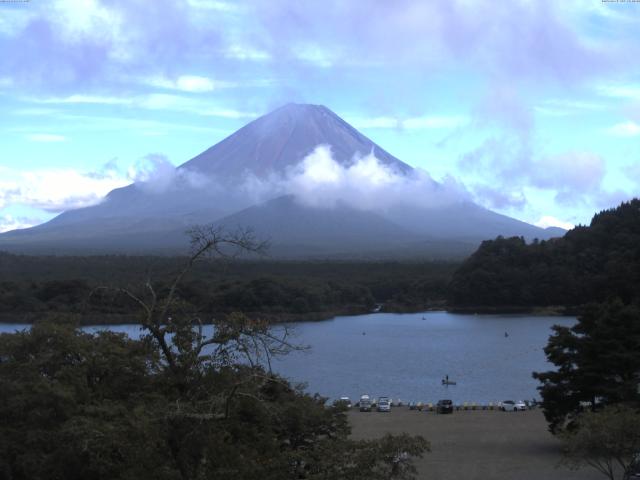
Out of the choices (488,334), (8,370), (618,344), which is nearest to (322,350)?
(488,334)

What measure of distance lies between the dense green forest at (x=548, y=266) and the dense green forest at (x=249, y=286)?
327 cm

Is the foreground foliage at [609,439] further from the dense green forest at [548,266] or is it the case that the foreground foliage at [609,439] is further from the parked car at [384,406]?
the dense green forest at [548,266]

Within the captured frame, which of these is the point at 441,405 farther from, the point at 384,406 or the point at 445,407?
the point at 384,406

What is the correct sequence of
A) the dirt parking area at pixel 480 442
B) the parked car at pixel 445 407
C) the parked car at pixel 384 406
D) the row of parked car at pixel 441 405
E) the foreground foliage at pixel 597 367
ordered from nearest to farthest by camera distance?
the dirt parking area at pixel 480 442
the foreground foliage at pixel 597 367
the parked car at pixel 445 407
the row of parked car at pixel 441 405
the parked car at pixel 384 406

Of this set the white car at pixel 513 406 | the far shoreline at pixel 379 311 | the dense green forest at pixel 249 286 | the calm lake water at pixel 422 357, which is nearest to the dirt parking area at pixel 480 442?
the white car at pixel 513 406

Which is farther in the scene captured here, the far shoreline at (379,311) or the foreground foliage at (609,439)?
the far shoreline at (379,311)

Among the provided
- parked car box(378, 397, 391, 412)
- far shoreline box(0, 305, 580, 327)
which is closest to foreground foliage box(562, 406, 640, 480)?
parked car box(378, 397, 391, 412)

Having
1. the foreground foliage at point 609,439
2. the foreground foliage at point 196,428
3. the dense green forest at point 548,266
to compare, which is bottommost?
the foreground foliage at point 609,439

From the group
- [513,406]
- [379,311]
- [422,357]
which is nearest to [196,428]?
[513,406]

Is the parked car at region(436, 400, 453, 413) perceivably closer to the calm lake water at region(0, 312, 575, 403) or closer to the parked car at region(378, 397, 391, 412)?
the parked car at region(378, 397, 391, 412)

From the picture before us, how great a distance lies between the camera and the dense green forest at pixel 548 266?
129 feet

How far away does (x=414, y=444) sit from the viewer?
4992 millimetres

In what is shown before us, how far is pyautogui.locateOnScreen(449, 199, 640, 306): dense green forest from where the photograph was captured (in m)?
39.5

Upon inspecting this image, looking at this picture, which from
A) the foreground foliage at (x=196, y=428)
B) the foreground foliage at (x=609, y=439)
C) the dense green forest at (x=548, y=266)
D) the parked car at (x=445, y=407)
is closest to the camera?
the foreground foliage at (x=196, y=428)
